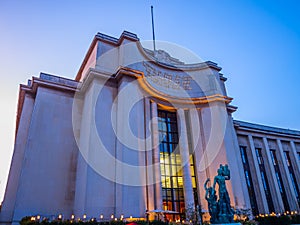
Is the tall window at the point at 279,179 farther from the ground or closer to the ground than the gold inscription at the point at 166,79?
closer to the ground

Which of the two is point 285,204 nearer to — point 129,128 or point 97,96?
point 129,128

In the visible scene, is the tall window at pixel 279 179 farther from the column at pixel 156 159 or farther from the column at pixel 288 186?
the column at pixel 156 159

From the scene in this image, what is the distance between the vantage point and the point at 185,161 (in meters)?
22.1

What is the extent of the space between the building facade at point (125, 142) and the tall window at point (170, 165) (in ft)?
0.31

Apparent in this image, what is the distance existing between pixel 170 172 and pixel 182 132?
4.25 meters

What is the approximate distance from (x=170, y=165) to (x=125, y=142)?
19.6ft

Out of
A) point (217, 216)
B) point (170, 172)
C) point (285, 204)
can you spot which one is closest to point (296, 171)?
point (285, 204)

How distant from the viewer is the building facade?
17.4 meters

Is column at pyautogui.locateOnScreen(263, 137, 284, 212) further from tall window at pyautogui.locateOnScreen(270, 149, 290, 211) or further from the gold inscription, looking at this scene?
the gold inscription

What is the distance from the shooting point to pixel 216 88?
1014 inches

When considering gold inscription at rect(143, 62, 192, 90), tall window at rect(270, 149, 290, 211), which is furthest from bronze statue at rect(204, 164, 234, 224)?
tall window at rect(270, 149, 290, 211)

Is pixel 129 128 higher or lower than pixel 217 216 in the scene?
higher

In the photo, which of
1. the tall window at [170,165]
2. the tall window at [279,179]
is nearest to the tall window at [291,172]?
the tall window at [279,179]

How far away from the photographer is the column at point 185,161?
2061 centimetres
